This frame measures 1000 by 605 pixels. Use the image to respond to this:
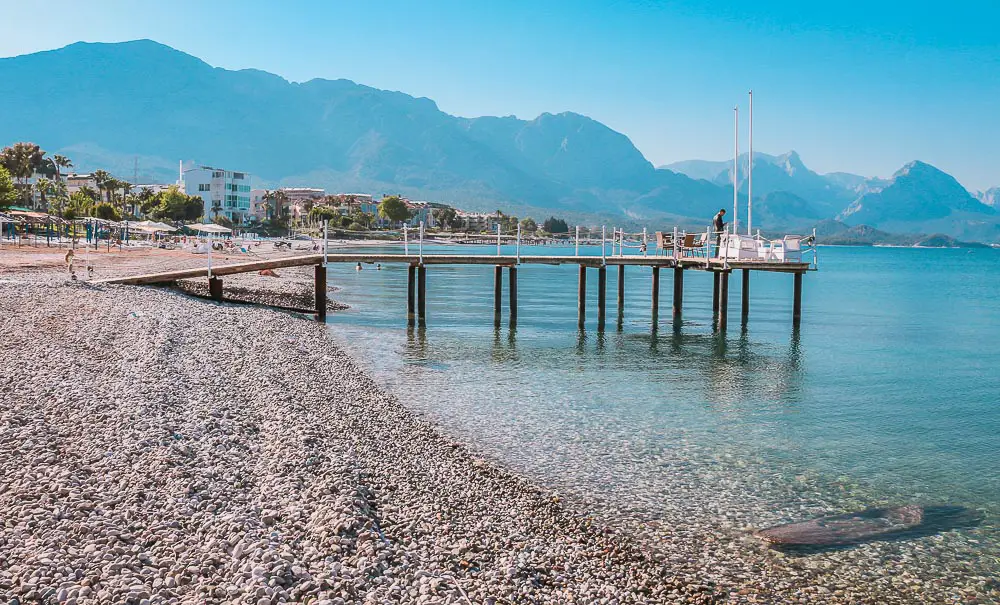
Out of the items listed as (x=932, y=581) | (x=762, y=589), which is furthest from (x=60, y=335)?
(x=932, y=581)

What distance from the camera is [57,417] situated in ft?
34.8

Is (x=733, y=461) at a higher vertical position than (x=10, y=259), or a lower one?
lower

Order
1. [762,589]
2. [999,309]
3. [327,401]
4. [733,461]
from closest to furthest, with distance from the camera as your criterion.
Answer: [762,589] < [733,461] < [327,401] < [999,309]

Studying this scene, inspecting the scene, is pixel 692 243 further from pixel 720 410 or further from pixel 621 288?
pixel 720 410

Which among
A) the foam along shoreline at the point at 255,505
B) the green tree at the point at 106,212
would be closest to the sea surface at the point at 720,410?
the foam along shoreline at the point at 255,505

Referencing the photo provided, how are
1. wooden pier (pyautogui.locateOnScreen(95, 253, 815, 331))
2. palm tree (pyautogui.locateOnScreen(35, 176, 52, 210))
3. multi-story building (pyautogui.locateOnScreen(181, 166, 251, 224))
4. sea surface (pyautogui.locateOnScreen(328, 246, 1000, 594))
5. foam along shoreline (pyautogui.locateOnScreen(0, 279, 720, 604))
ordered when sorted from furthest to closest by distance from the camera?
multi-story building (pyautogui.locateOnScreen(181, 166, 251, 224))
palm tree (pyautogui.locateOnScreen(35, 176, 52, 210))
wooden pier (pyautogui.locateOnScreen(95, 253, 815, 331))
sea surface (pyautogui.locateOnScreen(328, 246, 1000, 594))
foam along shoreline (pyautogui.locateOnScreen(0, 279, 720, 604))

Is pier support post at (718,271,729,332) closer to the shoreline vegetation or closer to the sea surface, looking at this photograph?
the sea surface

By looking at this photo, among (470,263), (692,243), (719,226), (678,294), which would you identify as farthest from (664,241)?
(470,263)

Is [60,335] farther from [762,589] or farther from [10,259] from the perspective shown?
[10,259]

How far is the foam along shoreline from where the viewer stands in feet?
21.6

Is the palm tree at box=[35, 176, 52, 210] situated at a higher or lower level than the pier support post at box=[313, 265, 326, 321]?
higher

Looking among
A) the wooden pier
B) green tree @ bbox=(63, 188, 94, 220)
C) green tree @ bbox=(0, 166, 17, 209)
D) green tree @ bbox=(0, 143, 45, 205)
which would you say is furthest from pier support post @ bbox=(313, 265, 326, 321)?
green tree @ bbox=(0, 143, 45, 205)

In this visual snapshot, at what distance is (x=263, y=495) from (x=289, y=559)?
1.82 meters

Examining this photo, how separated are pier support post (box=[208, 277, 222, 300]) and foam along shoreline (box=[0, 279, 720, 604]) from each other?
14.5 meters
